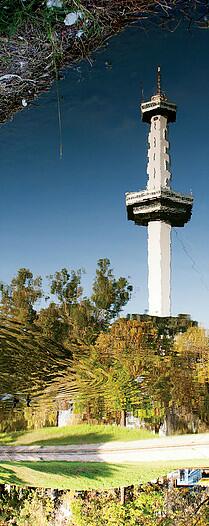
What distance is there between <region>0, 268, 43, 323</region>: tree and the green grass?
30 cm

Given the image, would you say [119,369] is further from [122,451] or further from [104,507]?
[104,507]

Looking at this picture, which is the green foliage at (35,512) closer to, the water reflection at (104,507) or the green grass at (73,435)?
the water reflection at (104,507)

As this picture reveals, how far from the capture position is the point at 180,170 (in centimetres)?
221

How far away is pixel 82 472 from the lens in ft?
5.87

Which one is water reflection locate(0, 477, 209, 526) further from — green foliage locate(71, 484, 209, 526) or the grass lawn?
the grass lawn

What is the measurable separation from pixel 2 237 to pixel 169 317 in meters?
0.84

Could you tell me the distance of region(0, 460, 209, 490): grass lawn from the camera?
1475 millimetres

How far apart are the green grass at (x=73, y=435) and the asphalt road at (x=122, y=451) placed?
5 centimetres

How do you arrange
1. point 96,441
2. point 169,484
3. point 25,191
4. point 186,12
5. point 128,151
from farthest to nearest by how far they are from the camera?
point 169,484, point 128,151, point 25,191, point 96,441, point 186,12

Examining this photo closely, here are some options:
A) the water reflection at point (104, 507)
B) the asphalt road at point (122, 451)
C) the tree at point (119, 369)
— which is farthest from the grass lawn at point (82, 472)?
the water reflection at point (104, 507)

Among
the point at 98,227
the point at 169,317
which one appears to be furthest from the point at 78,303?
the point at 98,227

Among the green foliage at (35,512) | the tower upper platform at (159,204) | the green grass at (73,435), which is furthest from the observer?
the tower upper platform at (159,204)

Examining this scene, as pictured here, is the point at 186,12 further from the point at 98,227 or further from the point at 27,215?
the point at 98,227

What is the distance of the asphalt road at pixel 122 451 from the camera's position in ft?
3.57
